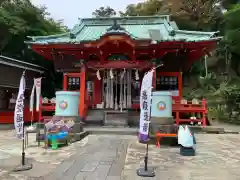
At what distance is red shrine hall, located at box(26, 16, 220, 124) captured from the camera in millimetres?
12617

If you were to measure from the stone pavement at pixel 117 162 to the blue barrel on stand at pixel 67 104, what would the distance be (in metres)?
1.71

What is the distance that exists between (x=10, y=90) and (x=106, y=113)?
8.16 m

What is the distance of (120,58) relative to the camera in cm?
1420

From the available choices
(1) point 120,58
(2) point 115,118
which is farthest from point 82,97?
(1) point 120,58

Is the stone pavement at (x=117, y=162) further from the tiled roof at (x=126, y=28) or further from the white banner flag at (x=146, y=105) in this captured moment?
the tiled roof at (x=126, y=28)

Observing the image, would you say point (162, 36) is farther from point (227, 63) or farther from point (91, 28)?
point (227, 63)

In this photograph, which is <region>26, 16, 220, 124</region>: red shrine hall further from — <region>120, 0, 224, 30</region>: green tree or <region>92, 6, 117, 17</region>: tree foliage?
<region>92, 6, 117, 17</region>: tree foliage

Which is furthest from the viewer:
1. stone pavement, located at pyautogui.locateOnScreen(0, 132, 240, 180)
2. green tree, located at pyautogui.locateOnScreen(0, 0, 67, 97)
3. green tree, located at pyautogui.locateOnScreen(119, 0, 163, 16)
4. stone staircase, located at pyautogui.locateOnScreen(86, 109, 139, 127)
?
green tree, located at pyautogui.locateOnScreen(119, 0, 163, 16)

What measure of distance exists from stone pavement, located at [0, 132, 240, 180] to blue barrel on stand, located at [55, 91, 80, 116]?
1708 mm

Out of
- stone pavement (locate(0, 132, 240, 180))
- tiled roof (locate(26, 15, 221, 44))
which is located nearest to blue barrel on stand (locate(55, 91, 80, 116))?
stone pavement (locate(0, 132, 240, 180))

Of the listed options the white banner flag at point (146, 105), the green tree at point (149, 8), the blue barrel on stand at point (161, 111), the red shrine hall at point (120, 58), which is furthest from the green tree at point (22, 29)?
the white banner flag at point (146, 105)

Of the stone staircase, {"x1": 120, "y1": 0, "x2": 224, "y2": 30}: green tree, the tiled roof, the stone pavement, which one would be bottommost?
the stone pavement

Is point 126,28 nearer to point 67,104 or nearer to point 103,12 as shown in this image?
point 67,104

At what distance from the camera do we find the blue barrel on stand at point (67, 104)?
10.6 meters
